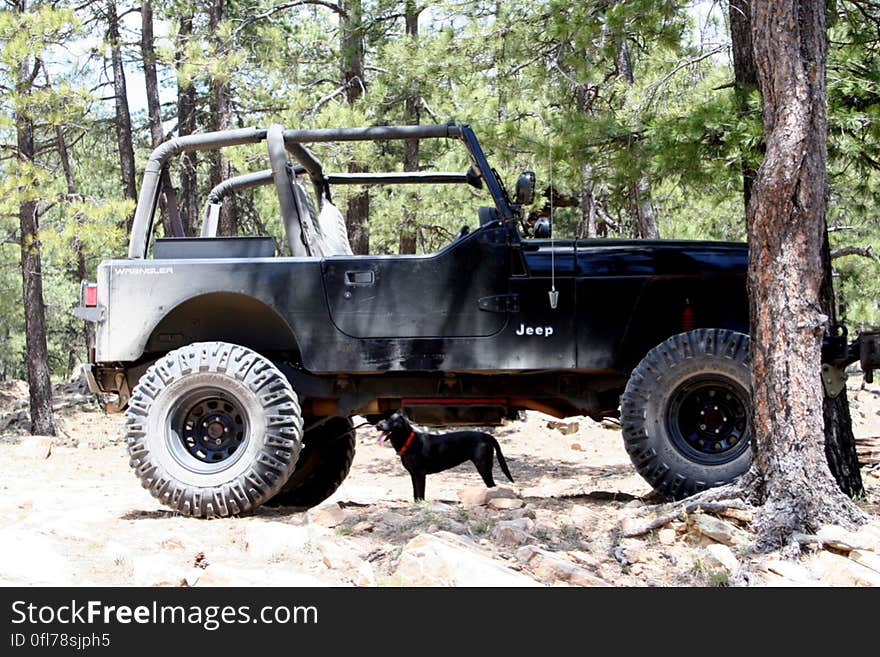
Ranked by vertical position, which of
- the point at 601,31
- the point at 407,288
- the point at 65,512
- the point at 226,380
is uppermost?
the point at 601,31

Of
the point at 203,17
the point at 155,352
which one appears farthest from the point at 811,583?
the point at 203,17

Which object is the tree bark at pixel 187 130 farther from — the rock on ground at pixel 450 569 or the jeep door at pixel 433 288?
the rock on ground at pixel 450 569

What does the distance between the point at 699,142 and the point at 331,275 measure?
2959 mm

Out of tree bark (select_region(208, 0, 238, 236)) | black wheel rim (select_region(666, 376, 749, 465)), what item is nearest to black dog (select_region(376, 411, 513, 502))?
black wheel rim (select_region(666, 376, 749, 465))

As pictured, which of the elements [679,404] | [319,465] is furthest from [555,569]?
[319,465]

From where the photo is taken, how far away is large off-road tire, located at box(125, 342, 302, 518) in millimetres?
6664

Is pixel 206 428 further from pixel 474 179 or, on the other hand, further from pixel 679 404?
pixel 679 404

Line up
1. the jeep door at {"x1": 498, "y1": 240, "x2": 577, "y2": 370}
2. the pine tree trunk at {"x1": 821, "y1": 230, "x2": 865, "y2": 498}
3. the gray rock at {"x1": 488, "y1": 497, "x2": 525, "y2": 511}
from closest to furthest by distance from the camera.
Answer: the pine tree trunk at {"x1": 821, "y1": 230, "x2": 865, "y2": 498} → the gray rock at {"x1": 488, "y1": 497, "x2": 525, "y2": 511} → the jeep door at {"x1": 498, "y1": 240, "x2": 577, "y2": 370}

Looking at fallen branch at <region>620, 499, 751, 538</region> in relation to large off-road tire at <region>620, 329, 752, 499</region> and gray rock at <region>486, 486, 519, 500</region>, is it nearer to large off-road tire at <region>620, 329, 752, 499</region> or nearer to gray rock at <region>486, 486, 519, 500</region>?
large off-road tire at <region>620, 329, 752, 499</region>

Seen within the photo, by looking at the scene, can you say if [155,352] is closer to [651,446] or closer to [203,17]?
[651,446]

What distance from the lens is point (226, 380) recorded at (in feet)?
22.1

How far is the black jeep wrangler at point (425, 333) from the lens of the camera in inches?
261

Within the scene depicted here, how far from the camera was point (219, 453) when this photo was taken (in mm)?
6918

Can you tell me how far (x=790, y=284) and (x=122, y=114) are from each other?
17.3 m
